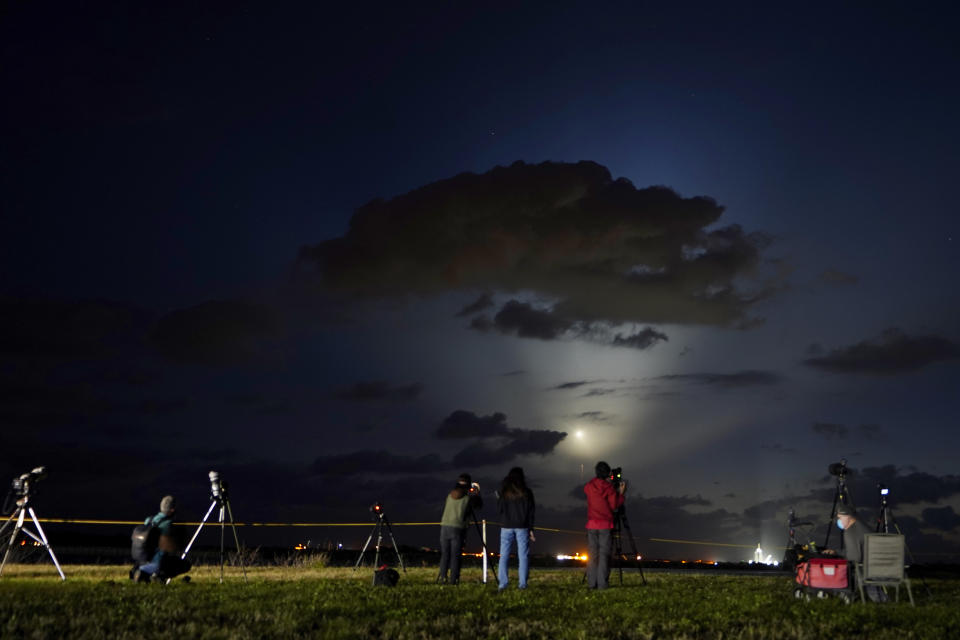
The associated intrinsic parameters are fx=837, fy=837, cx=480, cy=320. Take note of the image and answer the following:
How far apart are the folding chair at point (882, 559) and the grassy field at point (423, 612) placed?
53 cm

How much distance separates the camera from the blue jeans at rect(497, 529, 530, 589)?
1719 centimetres

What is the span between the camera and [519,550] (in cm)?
1745

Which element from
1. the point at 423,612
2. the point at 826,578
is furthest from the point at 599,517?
the point at 423,612

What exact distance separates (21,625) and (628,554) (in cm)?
1530

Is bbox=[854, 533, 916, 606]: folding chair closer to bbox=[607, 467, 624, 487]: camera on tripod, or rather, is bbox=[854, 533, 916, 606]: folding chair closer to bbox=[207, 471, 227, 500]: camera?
bbox=[607, 467, 624, 487]: camera on tripod

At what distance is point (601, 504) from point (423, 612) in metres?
6.91

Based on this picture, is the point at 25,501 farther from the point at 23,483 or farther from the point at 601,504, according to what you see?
the point at 601,504

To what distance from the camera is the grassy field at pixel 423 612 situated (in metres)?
10.0

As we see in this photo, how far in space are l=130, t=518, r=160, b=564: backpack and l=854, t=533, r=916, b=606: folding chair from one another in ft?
44.7

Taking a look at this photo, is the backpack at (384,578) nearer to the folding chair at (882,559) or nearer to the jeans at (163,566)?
the jeans at (163,566)

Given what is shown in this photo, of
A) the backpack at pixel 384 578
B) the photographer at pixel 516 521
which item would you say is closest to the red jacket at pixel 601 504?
the photographer at pixel 516 521

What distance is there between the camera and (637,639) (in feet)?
33.7

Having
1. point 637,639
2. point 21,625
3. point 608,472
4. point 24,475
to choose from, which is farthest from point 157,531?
point 637,639

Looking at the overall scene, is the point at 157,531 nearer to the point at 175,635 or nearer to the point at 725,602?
the point at 175,635
